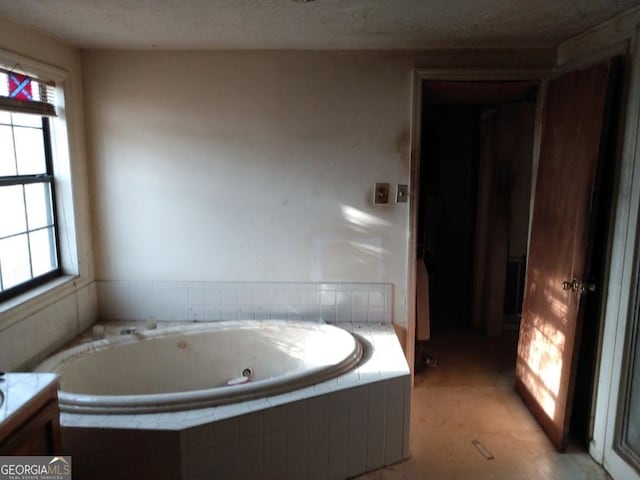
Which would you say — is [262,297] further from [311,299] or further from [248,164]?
[248,164]

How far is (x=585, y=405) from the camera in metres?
2.58

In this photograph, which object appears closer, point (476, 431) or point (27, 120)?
point (27, 120)

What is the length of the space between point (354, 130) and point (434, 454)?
191 cm

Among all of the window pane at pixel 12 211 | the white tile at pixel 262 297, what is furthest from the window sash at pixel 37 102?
the white tile at pixel 262 297

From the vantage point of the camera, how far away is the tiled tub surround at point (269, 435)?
1951mm

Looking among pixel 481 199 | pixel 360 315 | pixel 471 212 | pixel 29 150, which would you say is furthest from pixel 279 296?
pixel 471 212

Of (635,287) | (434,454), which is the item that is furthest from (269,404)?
(635,287)

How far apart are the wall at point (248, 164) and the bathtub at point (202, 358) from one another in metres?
0.37

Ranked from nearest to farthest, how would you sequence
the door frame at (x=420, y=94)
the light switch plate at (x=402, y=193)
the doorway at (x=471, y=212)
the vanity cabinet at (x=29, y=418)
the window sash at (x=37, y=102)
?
the vanity cabinet at (x=29, y=418)
the window sash at (x=37, y=102)
the door frame at (x=420, y=94)
the light switch plate at (x=402, y=193)
the doorway at (x=471, y=212)

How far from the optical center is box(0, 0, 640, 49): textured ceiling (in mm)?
2094

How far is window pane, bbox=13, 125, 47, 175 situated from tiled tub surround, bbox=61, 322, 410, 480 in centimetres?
138

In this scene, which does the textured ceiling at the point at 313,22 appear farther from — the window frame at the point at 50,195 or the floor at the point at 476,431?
the floor at the point at 476,431

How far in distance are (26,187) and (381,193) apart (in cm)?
202

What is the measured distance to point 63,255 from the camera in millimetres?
2941
